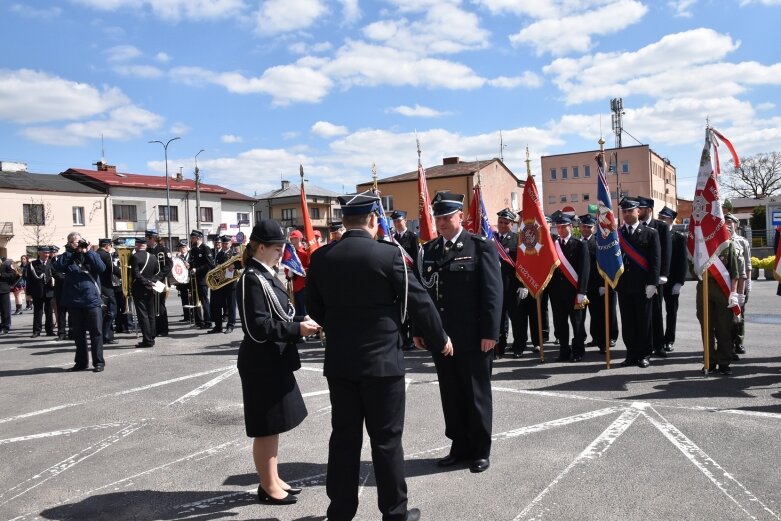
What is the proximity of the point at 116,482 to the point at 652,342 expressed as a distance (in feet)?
24.2

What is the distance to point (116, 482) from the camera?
491cm

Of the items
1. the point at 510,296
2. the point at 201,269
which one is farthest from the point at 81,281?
the point at 510,296

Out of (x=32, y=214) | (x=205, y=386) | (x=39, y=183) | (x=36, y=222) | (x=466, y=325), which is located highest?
(x=39, y=183)

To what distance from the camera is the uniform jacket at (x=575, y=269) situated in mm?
9211

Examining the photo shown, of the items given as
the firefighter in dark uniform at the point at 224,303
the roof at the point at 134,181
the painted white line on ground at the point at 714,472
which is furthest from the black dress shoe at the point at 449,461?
the roof at the point at 134,181

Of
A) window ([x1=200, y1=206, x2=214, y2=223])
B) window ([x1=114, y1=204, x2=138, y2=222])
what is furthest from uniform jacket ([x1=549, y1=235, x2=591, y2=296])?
window ([x1=200, y1=206, x2=214, y2=223])

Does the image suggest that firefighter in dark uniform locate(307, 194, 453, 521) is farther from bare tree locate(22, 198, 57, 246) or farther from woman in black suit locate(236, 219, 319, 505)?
bare tree locate(22, 198, 57, 246)

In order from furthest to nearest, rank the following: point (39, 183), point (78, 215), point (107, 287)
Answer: point (78, 215), point (39, 183), point (107, 287)

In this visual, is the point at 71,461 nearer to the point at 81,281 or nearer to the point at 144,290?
the point at 81,281

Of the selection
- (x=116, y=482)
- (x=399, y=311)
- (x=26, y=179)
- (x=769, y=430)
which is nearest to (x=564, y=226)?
(x=769, y=430)

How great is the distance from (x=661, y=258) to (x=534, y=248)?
184cm

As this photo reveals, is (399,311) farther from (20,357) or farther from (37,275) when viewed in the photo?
(37,275)

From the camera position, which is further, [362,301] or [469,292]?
[469,292]

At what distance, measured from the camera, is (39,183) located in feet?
167
